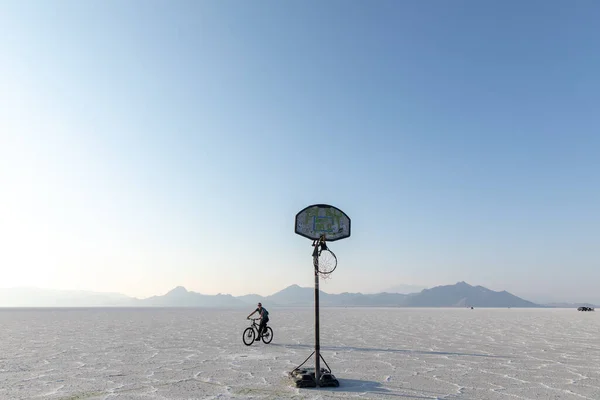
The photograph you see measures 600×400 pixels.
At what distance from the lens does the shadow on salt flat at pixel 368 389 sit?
352 inches

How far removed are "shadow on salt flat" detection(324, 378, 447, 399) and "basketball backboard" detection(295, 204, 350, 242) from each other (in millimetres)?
3380

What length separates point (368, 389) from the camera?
946 cm

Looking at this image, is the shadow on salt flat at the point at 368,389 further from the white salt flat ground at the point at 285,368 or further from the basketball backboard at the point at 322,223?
the basketball backboard at the point at 322,223

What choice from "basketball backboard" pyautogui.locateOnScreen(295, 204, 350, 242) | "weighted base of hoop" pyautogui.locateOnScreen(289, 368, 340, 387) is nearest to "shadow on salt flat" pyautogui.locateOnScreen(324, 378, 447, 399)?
"weighted base of hoop" pyautogui.locateOnScreen(289, 368, 340, 387)

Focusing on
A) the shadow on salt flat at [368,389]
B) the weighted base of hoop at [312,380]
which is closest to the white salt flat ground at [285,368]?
the shadow on salt flat at [368,389]

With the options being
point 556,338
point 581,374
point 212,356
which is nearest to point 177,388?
point 212,356

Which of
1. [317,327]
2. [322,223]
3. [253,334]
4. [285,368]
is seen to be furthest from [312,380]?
[253,334]

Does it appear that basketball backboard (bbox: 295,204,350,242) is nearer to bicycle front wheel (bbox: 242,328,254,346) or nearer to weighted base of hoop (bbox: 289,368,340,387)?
weighted base of hoop (bbox: 289,368,340,387)

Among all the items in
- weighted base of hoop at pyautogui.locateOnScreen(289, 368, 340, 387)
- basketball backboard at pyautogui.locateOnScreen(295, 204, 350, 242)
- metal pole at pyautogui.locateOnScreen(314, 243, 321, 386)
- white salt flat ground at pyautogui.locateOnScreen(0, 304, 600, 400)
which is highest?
basketball backboard at pyautogui.locateOnScreen(295, 204, 350, 242)

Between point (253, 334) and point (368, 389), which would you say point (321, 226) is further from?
point (253, 334)

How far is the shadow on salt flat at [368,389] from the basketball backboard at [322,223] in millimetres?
3380

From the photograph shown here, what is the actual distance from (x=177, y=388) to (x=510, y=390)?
7348 millimetres

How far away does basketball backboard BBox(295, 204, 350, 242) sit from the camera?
10.7 metres

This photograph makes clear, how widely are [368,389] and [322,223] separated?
3.92m
